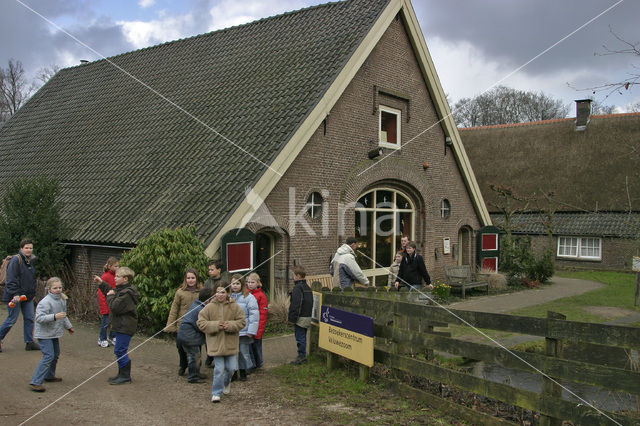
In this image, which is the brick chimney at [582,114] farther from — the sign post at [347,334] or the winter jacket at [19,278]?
the winter jacket at [19,278]

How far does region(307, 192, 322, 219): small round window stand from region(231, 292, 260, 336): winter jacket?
5766mm

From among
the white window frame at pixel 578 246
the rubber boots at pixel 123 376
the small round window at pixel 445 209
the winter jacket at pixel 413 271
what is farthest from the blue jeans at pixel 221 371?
the white window frame at pixel 578 246

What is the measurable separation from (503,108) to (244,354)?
4978cm

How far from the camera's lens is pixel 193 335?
7.27m

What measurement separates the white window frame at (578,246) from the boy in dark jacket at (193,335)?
24.8 metres

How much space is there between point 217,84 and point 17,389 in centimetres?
1109

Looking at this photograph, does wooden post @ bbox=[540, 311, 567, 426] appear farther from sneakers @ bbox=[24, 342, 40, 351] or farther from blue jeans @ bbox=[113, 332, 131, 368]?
sneakers @ bbox=[24, 342, 40, 351]

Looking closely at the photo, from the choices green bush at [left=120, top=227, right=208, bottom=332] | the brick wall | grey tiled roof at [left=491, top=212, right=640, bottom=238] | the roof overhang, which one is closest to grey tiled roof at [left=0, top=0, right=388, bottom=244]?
the roof overhang

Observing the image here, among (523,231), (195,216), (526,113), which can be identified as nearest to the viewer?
(195,216)

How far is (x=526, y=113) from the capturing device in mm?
51625

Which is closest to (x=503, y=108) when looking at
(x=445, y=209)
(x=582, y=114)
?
(x=582, y=114)

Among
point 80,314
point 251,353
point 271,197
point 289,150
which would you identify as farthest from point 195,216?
point 251,353

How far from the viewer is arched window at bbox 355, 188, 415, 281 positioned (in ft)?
49.4

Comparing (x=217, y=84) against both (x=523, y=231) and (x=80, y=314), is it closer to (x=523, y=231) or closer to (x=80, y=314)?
(x=80, y=314)
